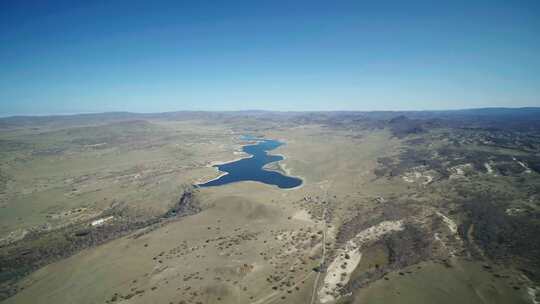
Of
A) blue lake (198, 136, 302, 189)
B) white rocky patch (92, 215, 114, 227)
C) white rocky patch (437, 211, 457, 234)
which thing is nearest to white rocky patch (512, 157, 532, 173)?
white rocky patch (437, 211, 457, 234)

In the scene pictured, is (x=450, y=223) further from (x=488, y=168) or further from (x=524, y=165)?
(x=524, y=165)

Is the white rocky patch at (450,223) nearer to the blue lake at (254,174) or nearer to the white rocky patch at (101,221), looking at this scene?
the blue lake at (254,174)

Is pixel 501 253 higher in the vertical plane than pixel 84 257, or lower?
higher

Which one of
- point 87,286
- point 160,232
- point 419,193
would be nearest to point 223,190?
point 160,232

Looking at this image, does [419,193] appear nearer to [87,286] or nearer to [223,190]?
[223,190]

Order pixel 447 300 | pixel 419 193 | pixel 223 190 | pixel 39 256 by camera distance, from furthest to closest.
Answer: pixel 223 190, pixel 419 193, pixel 39 256, pixel 447 300

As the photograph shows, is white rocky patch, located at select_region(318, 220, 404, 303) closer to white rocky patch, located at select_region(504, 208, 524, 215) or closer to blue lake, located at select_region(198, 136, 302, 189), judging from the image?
white rocky patch, located at select_region(504, 208, 524, 215)

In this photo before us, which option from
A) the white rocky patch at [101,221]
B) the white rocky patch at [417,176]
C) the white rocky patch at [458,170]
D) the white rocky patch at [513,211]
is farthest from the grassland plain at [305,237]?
the white rocky patch at [101,221]
